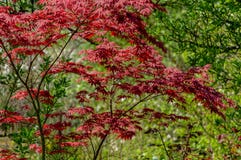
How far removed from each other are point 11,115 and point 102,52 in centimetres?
136

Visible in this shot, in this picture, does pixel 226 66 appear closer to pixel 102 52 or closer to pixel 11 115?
pixel 102 52

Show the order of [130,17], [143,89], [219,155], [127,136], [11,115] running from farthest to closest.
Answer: [219,155] < [11,115] < [127,136] < [143,89] < [130,17]

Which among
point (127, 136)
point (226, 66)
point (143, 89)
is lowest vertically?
point (127, 136)

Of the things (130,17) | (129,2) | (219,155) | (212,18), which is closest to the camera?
(129,2)

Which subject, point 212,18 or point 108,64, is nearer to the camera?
point 108,64

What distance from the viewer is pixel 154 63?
409 cm

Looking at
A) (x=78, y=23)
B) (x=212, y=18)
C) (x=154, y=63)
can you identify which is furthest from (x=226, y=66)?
(x=78, y=23)

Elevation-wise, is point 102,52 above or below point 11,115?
above

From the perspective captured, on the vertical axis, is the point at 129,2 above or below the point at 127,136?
above

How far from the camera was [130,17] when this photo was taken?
3455mm

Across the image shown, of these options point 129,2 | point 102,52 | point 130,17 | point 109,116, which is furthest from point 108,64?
point 129,2

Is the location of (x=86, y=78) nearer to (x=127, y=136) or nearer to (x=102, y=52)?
(x=102, y=52)

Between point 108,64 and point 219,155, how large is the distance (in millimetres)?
2846

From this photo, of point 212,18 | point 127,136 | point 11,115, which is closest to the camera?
point 127,136
